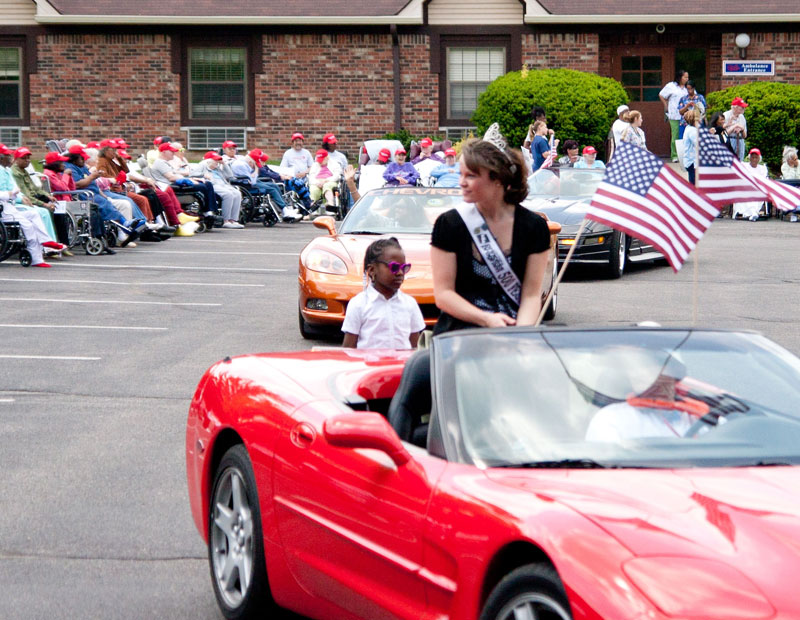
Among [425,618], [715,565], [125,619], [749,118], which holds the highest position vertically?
[749,118]

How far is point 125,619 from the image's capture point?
5.01 m

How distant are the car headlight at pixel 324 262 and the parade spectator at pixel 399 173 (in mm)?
11201

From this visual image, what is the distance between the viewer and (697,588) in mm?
3002

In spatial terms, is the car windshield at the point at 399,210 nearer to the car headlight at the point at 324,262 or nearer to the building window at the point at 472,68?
the car headlight at the point at 324,262

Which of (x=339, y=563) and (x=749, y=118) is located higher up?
(x=749, y=118)

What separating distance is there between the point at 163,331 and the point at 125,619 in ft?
26.0

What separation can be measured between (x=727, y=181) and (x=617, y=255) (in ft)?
35.2

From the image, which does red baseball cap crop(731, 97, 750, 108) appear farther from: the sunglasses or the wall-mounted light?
the sunglasses

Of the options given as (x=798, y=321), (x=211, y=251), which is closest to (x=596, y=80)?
(x=211, y=251)

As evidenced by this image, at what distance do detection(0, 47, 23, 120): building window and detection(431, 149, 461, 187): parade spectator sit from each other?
45.8 feet

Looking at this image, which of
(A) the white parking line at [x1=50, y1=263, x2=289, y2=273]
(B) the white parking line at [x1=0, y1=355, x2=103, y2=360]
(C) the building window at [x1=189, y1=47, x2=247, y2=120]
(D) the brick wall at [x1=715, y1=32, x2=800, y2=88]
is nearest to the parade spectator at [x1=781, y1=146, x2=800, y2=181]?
(D) the brick wall at [x1=715, y1=32, x2=800, y2=88]

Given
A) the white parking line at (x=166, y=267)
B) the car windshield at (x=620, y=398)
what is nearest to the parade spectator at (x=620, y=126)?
the white parking line at (x=166, y=267)

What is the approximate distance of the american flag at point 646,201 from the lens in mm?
6023

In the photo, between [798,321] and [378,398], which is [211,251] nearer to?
[798,321]
